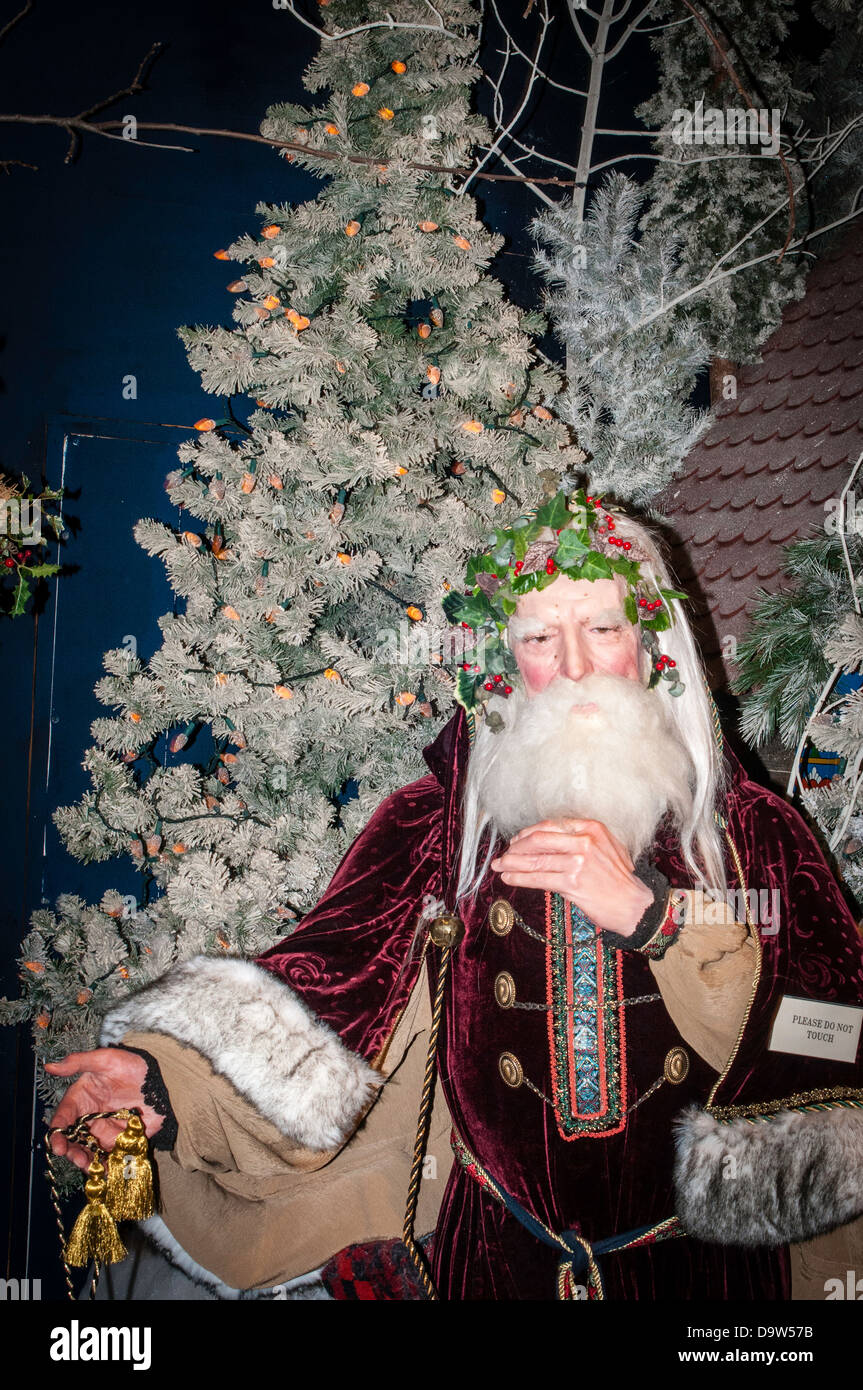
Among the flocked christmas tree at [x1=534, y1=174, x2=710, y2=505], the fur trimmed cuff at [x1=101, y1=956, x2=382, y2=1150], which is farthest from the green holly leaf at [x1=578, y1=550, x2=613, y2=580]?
the flocked christmas tree at [x1=534, y1=174, x2=710, y2=505]

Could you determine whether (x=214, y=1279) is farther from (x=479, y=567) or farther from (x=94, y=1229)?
(x=479, y=567)

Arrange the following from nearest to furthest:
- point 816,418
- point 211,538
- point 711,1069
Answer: point 711,1069, point 211,538, point 816,418

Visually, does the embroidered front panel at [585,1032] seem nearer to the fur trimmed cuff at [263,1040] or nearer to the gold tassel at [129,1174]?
the fur trimmed cuff at [263,1040]

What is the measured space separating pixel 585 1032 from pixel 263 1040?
61cm

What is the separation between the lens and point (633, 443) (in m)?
3.13

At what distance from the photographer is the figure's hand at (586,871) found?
5.61 feet

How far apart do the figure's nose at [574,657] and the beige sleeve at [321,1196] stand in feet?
2.37

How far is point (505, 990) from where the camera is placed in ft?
5.95

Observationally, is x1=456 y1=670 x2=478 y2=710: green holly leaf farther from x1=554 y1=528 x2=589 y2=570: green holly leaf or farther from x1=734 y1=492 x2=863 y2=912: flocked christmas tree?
x1=734 y1=492 x2=863 y2=912: flocked christmas tree

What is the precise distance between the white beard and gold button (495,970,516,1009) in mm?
283

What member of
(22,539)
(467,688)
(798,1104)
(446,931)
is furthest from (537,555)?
(22,539)

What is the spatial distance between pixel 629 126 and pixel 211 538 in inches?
100
